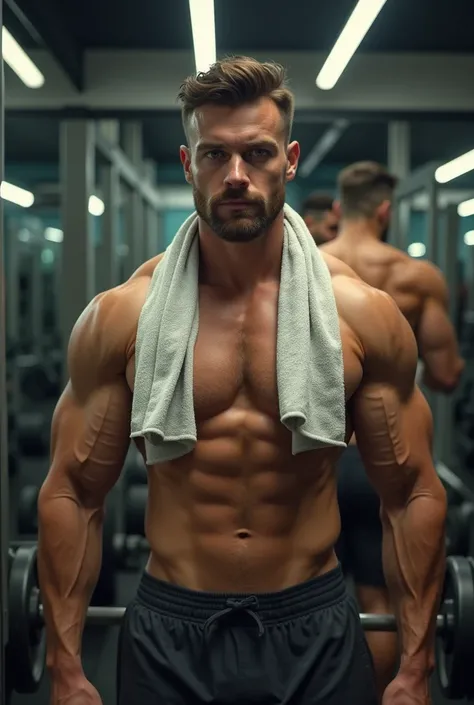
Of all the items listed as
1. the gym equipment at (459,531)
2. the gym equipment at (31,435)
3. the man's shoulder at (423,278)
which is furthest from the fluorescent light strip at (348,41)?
the gym equipment at (31,435)

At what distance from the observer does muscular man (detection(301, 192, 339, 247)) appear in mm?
3049

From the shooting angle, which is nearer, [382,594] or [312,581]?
[312,581]

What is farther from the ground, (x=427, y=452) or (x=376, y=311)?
(x=376, y=311)

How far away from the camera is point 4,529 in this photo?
4.71ft

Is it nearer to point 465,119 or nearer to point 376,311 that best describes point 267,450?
point 376,311

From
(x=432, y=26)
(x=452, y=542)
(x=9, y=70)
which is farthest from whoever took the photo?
(x=452, y=542)

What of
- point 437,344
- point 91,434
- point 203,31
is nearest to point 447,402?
point 437,344

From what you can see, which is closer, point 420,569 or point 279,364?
point 279,364

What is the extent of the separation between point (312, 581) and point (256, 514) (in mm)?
145

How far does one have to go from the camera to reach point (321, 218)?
3074 millimetres

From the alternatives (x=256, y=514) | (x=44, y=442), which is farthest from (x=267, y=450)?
(x=44, y=442)

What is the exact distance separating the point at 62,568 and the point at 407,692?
1.89ft

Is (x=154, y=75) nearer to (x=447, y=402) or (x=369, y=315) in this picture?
(x=369, y=315)

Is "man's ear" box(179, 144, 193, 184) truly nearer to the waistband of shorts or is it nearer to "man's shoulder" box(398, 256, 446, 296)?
the waistband of shorts
